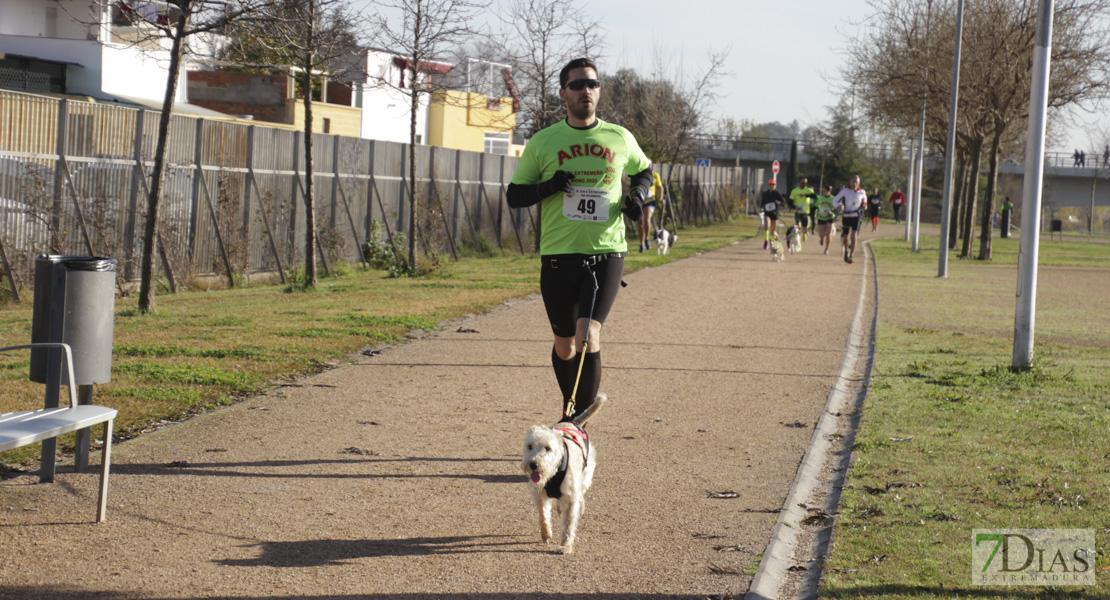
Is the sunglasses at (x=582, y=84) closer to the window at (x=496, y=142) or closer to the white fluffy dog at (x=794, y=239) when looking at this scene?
the white fluffy dog at (x=794, y=239)

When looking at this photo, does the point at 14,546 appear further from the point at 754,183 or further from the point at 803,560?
the point at 754,183

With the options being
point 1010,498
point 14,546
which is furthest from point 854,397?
point 14,546

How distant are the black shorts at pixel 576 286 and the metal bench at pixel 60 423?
2254 mm

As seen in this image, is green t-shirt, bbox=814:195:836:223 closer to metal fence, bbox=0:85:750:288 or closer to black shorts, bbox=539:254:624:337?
metal fence, bbox=0:85:750:288

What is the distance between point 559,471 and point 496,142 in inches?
2410

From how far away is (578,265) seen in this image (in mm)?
5938

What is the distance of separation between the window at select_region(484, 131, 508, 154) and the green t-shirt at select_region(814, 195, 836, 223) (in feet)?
117

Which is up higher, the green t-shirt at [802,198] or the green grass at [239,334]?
the green t-shirt at [802,198]

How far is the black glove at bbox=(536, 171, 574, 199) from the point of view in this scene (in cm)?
571

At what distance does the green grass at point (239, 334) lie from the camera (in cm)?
778

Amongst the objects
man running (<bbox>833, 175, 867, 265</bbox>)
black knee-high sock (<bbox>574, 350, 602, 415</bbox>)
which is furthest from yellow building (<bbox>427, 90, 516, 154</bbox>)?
black knee-high sock (<bbox>574, 350, 602, 415</bbox>)

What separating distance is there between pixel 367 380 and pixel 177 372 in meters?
1.45

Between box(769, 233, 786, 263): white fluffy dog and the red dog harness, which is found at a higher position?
box(769, 233, 786, 263): white fluffy dog

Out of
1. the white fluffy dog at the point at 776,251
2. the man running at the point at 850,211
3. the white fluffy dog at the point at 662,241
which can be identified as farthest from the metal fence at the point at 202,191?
the man running at the point at 850,211
